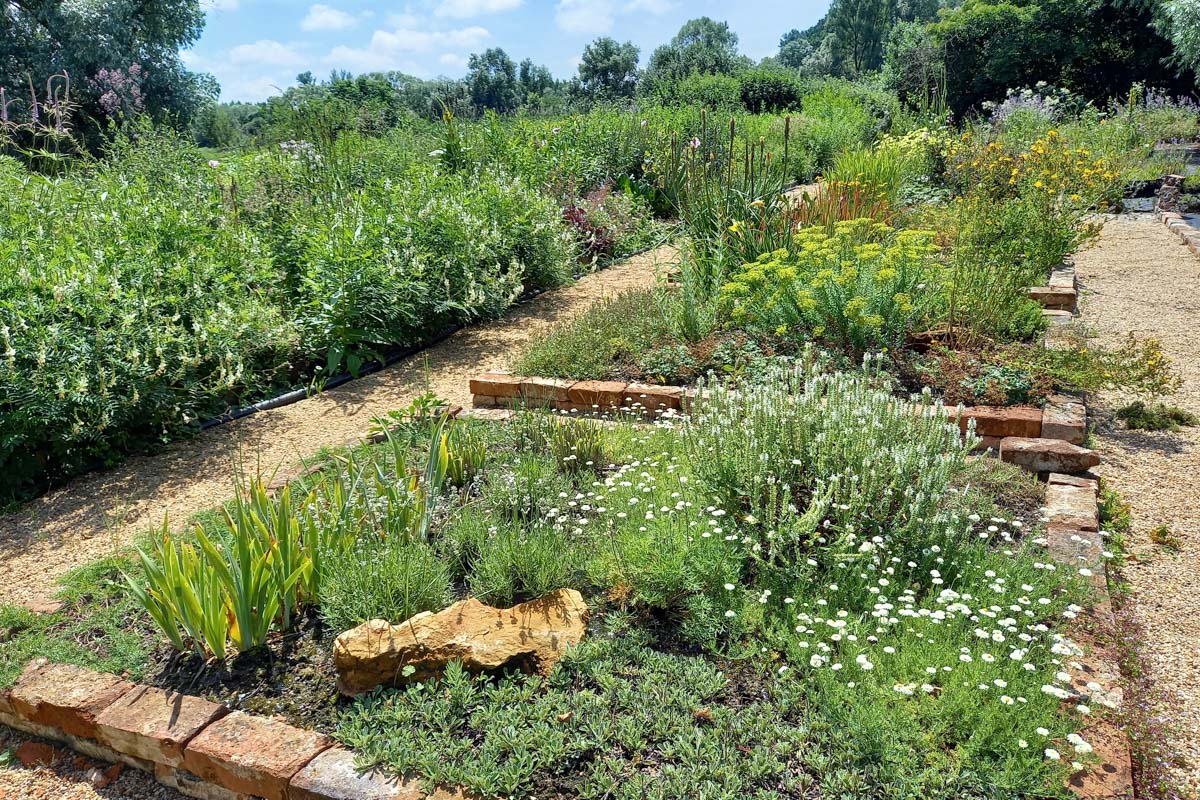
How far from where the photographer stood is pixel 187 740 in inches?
91.0

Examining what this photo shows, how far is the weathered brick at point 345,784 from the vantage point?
208cm

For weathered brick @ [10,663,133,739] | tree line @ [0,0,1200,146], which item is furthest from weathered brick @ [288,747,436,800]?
tree line @ [0,0,1200,146]

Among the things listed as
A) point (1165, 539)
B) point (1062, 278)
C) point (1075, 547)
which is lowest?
point (1165, 539)

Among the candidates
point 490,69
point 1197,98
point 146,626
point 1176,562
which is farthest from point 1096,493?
point 490,69

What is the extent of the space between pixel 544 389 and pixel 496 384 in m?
0.33

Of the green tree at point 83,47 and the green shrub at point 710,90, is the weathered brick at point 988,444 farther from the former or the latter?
the green tree at point 83,47

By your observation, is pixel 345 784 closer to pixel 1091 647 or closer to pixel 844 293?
pixel 1091 647

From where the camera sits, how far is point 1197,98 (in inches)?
817

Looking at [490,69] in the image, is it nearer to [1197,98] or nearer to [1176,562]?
[1197,98]

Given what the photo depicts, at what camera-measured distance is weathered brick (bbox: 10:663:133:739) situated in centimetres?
248

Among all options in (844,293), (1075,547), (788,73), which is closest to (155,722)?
(1075,547)

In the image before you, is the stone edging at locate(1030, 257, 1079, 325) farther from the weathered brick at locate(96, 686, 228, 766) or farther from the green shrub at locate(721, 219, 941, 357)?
the weathered brick at locate(96, 686, 228, 766)

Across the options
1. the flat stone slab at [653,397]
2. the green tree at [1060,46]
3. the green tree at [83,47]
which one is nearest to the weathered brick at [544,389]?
the flat stone slab at [653,397]

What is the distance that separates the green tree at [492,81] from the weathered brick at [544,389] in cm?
5909
